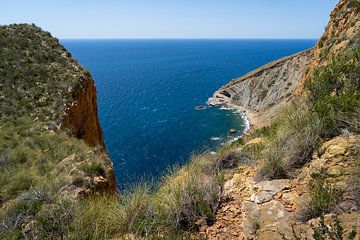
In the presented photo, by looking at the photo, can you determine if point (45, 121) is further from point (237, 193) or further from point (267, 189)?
point (267, 189)

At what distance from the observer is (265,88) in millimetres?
75250

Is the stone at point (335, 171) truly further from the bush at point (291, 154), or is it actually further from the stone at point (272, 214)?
the stone at point (272, 214)

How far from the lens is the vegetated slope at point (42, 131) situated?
Answer: 25.3 ft

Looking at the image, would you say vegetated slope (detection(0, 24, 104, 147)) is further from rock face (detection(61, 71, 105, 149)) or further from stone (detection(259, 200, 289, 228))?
stone (detection(259, 200, 289, 228))

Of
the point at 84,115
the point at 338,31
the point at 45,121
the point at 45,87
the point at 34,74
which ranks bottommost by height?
the point at 84,115

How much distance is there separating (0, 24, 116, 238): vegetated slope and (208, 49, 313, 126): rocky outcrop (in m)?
47.1

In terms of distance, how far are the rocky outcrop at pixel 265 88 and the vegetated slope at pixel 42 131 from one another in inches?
1856

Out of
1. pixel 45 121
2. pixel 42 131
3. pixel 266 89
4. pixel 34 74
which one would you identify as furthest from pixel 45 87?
pixel 266 89

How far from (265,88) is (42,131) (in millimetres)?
66653

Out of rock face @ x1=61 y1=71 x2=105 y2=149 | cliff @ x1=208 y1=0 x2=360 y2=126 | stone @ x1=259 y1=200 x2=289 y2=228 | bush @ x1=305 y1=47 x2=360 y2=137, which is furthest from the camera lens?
cliff @ x1=208 y1=0 x2=360 y2=126

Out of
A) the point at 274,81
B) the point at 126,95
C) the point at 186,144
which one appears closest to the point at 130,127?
the point at 186,144

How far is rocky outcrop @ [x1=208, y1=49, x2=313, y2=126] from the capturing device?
6756cm

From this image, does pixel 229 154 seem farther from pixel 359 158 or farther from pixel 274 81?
pixel 274 81

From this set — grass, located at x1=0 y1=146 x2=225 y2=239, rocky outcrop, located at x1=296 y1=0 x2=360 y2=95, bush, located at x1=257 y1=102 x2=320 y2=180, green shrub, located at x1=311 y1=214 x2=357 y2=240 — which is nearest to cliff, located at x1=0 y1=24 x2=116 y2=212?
grass, located at x1=0 y1=146 x2=225 y2=239
